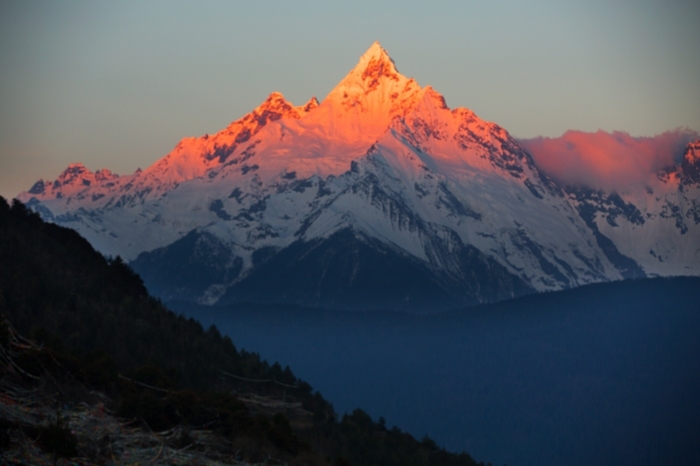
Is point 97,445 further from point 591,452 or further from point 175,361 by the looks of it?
point 591,452

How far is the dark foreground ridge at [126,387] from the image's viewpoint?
217 feet

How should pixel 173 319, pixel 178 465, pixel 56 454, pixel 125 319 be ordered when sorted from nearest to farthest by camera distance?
pixel 56 454
pixel 178 465
pixel 125 319
pixel 173 319

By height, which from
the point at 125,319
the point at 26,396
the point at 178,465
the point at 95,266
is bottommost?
the point at 178,465

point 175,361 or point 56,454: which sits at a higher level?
point 175,361

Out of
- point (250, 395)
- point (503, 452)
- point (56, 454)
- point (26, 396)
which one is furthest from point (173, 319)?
point (56, 454)

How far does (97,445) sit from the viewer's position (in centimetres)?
6319

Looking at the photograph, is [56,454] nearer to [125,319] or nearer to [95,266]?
[125,319]

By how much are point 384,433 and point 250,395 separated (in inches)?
597

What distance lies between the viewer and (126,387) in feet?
276

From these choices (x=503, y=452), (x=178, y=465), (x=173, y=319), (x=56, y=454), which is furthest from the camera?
(x=503, y=452)

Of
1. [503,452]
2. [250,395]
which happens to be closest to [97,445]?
[250,395]

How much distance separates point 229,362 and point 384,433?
18.7m

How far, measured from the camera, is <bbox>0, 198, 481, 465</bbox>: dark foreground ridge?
217ft

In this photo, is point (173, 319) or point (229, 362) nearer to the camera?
point (229, 362)
